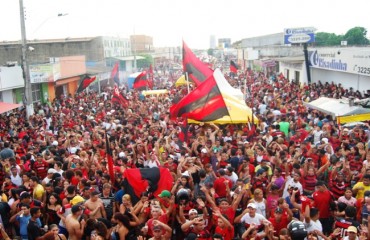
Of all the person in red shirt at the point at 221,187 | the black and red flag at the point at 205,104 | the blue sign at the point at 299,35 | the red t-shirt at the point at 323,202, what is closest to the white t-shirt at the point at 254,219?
the red t-shirt at the point at 323,202

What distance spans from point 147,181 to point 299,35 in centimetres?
2765

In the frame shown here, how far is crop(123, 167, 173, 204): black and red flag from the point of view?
7328mm

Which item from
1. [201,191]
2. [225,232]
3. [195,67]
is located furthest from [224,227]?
[195,67]

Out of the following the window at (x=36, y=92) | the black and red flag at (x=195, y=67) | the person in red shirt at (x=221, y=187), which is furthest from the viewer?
the window at (x=36, y=92)

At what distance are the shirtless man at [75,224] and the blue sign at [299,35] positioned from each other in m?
28.6

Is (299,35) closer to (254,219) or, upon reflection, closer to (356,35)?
(254,219)

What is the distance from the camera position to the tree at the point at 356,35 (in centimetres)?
7150

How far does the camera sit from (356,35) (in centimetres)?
7406

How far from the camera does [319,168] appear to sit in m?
8.92

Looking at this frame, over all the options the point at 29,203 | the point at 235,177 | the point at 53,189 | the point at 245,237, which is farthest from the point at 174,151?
the point at 245,237

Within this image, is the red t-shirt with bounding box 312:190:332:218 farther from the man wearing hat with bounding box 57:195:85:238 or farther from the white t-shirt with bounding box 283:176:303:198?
the man wearing hat with bounding box 57:195:85:238

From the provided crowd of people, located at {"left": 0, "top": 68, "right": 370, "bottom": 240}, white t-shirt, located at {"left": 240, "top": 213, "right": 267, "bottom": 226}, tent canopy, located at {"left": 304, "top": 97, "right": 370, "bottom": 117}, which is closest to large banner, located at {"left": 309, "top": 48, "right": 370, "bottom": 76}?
tent canopy, located at {"left": 304, "top": 97, "right": 370, "bottom": 117}

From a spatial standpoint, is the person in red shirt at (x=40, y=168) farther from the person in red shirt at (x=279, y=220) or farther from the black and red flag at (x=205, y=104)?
the person in red shirt at (x=279, y=220)

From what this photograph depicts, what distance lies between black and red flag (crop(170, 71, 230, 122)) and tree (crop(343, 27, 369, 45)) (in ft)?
213
